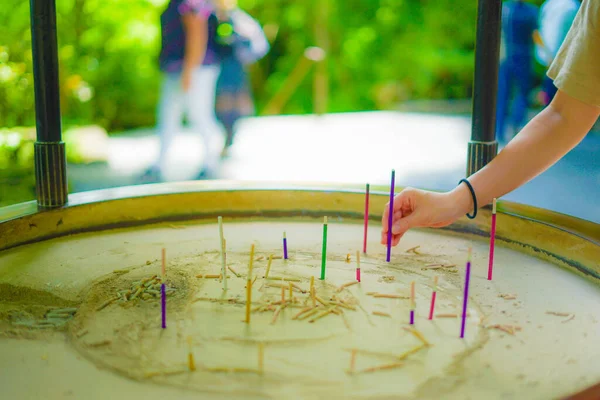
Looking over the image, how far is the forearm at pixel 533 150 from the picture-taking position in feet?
5.03

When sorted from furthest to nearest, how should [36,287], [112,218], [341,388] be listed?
[112,218]
[36,287]
[341,388]

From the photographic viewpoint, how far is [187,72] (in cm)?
496

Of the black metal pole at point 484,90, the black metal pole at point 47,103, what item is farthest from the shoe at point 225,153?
the black metal pole at point 484,90

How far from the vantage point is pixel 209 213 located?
2.33 metres

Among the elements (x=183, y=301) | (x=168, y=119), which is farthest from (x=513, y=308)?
(x=168, y=119)

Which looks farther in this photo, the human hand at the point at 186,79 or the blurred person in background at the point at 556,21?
the blurred person in background at the point at 556,21

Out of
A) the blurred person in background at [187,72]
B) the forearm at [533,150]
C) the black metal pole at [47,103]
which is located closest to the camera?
the forearm at [533,150]

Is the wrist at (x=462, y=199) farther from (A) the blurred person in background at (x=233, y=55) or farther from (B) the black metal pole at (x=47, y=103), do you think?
(A) the blurred person in background at (x=233, y=55)

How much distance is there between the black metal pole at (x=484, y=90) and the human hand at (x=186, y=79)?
3.07 m

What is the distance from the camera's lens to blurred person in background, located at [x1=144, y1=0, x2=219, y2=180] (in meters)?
4.87

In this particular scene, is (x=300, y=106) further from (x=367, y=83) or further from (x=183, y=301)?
(x=183, y=301)

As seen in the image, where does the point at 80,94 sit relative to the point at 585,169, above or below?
above

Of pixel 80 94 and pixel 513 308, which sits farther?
pixel 80 94

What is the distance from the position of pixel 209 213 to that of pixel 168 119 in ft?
9.77
